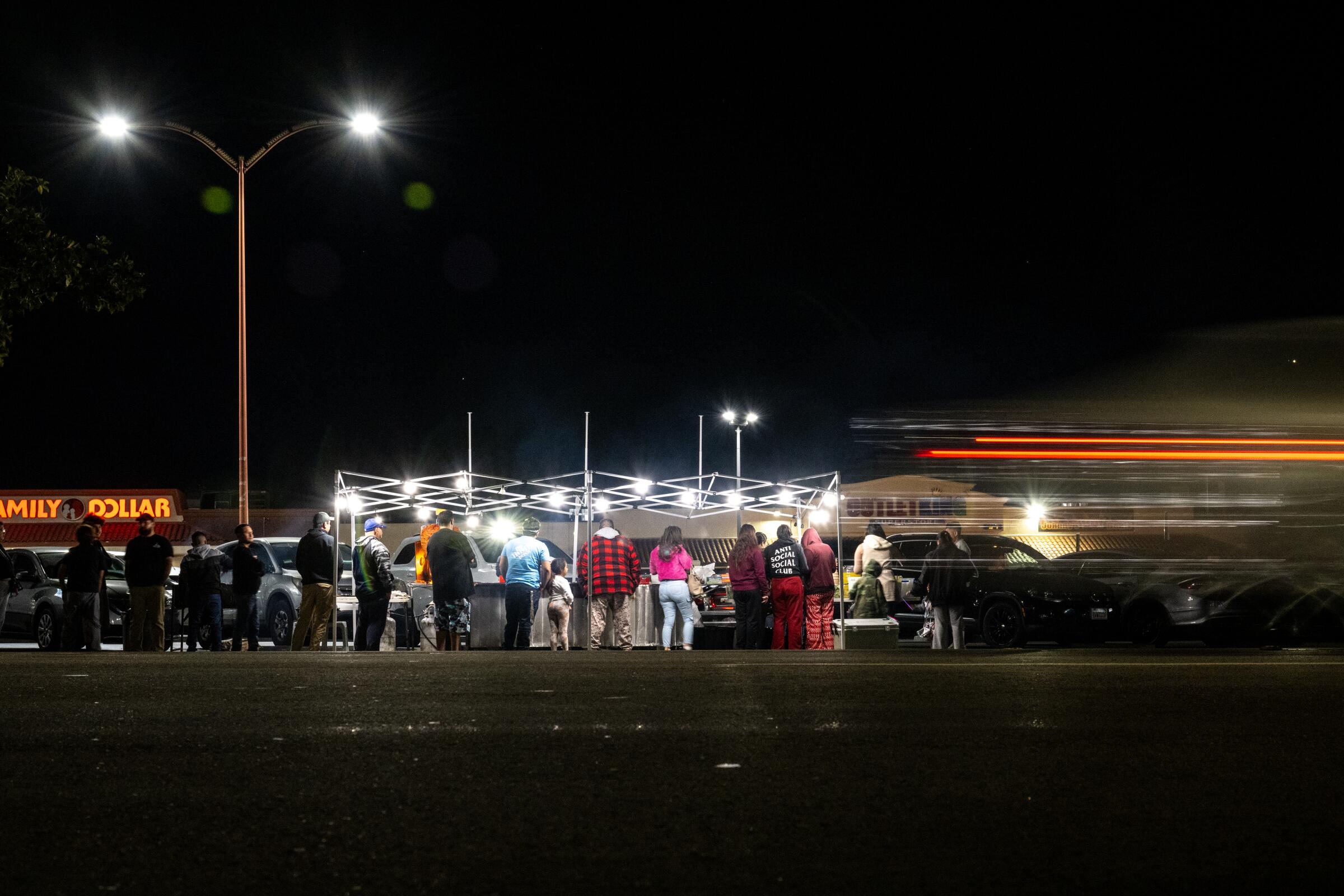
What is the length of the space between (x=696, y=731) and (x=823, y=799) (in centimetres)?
170

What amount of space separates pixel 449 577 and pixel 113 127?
9830mm

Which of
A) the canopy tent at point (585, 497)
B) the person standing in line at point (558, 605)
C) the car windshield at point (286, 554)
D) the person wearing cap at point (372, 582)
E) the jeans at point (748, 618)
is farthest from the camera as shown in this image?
the car windshield at point (286, 554)

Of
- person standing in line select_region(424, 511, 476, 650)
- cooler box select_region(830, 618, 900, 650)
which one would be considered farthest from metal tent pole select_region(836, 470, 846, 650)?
person standing in line select_region(424, 511, 476, 650)

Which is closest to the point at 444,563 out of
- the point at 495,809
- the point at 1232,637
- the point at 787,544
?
the point at 787,544

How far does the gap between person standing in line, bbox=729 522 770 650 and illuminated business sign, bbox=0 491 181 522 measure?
28.4m

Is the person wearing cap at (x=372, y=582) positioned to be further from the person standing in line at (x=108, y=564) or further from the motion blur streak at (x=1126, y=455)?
the motion blur streak at (x=1126, y=455)

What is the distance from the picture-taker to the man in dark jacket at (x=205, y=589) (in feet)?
53.7

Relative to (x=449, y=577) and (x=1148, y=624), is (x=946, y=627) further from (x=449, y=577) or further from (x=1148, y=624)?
(x=449, y=577)

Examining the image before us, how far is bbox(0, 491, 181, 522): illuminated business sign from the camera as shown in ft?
133

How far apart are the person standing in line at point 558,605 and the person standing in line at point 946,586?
172 inches

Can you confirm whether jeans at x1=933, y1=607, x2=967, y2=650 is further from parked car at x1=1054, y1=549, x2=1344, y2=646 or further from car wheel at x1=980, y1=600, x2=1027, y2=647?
parked car at x1=1054, y1=549, x2=1344, y2=646

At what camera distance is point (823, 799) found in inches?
183

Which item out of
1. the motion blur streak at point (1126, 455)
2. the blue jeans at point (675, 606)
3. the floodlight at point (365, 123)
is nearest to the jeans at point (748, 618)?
the blue jeans at point (675, 606)

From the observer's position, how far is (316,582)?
50.5ft
